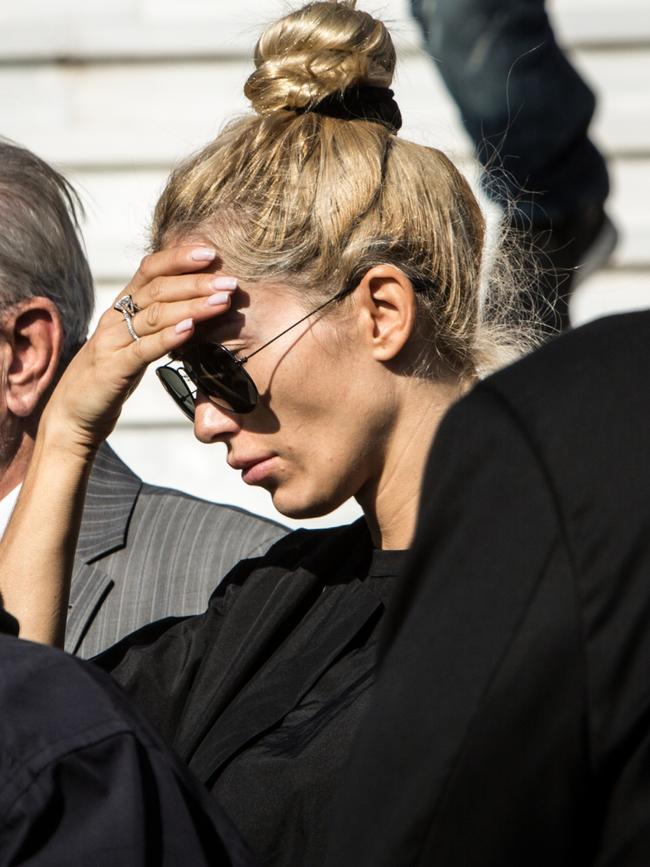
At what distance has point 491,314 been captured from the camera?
2457mm

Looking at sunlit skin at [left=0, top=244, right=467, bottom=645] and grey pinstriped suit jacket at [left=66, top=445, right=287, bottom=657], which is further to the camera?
grey pinstriped suit jacket at [left=66, top=445, right=287, bottom=657]

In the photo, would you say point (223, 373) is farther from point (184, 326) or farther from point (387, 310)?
point (387, 310)

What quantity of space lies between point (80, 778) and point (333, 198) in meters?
1.26

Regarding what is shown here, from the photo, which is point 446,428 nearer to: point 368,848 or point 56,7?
point 368,848

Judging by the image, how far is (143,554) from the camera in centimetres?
283

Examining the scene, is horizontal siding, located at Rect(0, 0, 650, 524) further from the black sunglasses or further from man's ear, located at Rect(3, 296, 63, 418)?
the black sunglasses

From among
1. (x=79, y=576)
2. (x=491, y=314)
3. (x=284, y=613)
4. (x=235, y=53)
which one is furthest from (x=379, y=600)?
(x=235, y=53)

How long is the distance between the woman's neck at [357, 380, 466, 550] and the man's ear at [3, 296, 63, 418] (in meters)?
0.92

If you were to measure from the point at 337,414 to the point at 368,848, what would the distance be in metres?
1.13

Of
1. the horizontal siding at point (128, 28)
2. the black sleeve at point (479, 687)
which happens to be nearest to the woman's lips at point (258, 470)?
the black sleeve at point (479, 687)

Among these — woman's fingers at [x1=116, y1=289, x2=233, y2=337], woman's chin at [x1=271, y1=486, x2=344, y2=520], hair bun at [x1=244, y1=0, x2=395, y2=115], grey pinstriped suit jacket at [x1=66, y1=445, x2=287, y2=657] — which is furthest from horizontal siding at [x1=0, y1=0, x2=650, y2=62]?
woman's chin at [x1=271, y1=486, x2=344, y2=520]

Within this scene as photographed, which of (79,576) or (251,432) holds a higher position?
(251,432)

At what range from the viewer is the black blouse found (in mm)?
1896

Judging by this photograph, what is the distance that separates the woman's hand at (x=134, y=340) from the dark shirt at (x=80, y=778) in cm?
103
